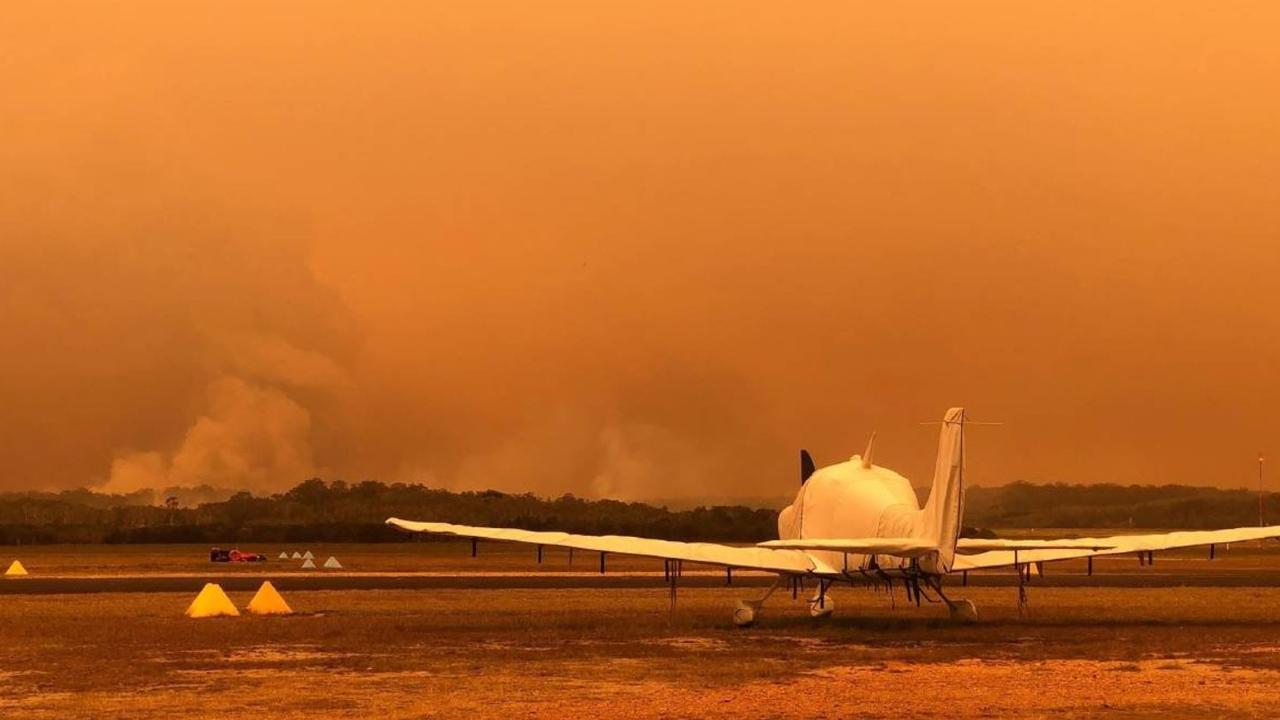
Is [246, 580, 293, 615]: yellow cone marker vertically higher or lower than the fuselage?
lower

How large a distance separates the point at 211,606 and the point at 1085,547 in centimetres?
2095

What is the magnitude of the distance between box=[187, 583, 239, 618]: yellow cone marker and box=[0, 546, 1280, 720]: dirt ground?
1.14m

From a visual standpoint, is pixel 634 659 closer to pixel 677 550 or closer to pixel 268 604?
pixel 677 550

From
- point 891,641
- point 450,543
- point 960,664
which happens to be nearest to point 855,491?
point 891,641

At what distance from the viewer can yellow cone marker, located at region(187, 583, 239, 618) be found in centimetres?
4156

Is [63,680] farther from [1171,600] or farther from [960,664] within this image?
[1171,600]

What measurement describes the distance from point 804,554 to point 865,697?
551 inches

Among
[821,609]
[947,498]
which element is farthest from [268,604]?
[947,498]

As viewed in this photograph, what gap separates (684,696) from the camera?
23.7 metres

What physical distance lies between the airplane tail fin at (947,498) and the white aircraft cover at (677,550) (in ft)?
12.6

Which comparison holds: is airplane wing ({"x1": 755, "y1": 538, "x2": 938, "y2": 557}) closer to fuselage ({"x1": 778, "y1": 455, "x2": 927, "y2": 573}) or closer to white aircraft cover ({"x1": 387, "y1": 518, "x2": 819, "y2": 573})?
fuselage ({"x1": 778, "y1": 455, "x2": 927, "y2": 573})

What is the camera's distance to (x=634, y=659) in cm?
2927

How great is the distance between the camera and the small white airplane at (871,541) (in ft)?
106

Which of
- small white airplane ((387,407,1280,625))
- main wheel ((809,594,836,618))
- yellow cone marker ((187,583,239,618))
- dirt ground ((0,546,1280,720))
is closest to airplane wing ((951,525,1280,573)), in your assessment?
small white airplane ((387,407,1280,625))
